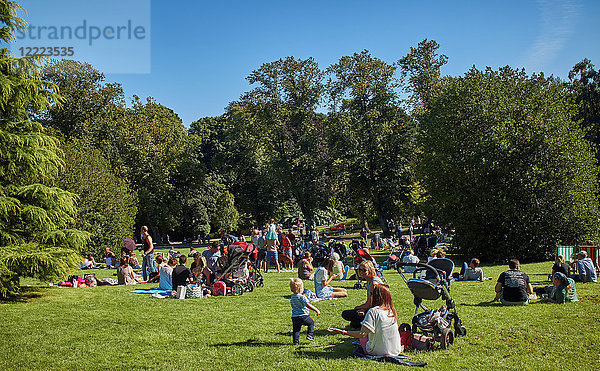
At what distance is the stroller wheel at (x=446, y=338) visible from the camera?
691cm

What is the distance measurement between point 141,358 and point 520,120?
68.6 ft

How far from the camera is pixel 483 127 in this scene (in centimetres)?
2280

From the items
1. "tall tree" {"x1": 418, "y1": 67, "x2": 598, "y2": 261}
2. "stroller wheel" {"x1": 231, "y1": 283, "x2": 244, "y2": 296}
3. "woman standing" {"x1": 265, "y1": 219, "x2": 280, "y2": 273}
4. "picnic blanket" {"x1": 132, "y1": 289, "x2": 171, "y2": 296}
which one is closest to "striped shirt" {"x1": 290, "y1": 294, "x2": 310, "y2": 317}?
"stroller wheel" {"x1": 231, "y1": 283, "x2": 244, "y2": 296}

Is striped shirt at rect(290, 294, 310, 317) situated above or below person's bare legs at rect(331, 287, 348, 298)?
above

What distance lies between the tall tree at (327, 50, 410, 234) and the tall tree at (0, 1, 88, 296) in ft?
83.1

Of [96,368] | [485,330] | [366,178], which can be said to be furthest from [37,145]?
[366,178]

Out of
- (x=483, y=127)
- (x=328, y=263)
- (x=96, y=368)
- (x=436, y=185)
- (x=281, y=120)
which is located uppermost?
(x=281, y=120)

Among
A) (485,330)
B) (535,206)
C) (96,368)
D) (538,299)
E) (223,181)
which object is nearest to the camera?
(96,368)

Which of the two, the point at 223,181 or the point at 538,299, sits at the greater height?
the point at 223,181

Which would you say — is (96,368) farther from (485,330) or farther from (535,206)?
(535,206)

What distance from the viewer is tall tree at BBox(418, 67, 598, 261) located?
21125mm

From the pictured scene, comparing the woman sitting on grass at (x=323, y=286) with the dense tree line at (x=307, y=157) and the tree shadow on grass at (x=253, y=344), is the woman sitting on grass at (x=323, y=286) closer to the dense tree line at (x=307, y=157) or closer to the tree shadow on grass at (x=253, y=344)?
the tree shadow on grass at (x=253, y=344)

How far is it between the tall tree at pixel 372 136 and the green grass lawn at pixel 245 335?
975 inches

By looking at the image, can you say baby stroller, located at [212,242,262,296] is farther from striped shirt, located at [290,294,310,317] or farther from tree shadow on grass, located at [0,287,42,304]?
striped shirt, located at [290,294,310,317]
